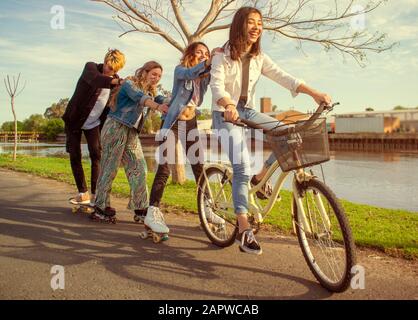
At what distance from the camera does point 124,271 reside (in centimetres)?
375

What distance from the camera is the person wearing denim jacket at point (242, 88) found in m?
3.79

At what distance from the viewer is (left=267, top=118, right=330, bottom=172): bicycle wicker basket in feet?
10.6

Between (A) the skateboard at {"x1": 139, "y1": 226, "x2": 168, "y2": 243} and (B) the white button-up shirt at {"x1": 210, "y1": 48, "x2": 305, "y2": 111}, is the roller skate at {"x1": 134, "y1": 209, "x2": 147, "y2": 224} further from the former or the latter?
(B) the white button-up shirt at {"x1": 210, "y1": 48, "x2": 305, "y2": 111}

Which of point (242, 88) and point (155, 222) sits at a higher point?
point (242, 88)

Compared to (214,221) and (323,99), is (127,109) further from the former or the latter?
(323,99)

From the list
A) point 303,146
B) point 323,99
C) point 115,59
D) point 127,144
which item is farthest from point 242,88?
point 115,59

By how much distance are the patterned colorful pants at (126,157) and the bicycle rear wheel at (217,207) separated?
0.93 meters

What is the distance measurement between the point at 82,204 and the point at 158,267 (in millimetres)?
2794

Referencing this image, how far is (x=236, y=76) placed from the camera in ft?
13.0

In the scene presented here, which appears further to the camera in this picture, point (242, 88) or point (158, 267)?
point (242, 88)

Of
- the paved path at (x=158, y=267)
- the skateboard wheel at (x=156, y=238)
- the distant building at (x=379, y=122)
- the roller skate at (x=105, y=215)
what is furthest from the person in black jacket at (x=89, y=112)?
the distant building at (x=379, y=122)

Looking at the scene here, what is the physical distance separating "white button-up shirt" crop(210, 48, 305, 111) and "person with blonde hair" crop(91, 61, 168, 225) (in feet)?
4.45

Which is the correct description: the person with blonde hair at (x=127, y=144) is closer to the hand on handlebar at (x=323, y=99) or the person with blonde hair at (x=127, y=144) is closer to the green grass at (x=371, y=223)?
the green grass at (x=371, y=223)
